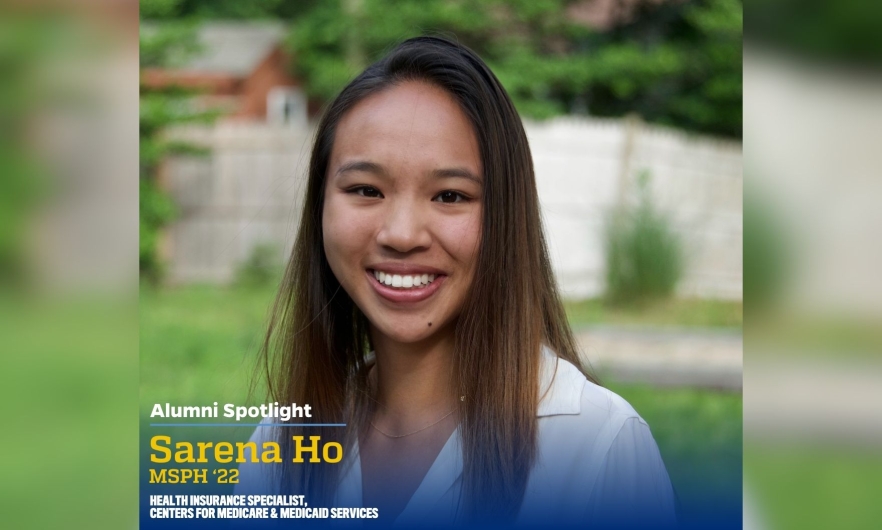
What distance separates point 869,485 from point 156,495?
1745 mm

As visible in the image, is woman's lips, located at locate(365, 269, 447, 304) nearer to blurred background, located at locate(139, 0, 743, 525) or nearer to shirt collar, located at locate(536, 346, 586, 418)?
shirt collar, located at locate(536, 346, 586, 418)

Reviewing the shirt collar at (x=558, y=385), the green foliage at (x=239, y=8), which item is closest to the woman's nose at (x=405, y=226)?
the shirt collar at (x=558, y=385)

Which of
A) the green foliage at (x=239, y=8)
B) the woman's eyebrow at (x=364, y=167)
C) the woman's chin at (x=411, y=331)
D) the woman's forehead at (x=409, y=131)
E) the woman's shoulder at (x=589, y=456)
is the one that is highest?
the green foliage at (x=239, y=8)

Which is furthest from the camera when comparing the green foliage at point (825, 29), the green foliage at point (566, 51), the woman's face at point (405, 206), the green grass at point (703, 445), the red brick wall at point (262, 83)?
the red brick wall at point (262, 83)

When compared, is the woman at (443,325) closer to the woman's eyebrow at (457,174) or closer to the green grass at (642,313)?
the woman's eyebrow at (457,174)

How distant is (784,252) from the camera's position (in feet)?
7.62

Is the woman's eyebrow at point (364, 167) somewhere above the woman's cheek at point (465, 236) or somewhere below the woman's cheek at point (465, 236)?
above

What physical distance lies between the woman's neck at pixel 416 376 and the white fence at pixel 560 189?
71cm

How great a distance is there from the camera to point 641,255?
2.88m

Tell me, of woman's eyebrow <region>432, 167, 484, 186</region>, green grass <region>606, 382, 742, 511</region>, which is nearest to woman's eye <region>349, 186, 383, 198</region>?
woman's eyebrow <region>432, 167, 484, 186</region>

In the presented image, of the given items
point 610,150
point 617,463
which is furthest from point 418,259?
point 610,150

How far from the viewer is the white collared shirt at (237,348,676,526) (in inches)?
74.2

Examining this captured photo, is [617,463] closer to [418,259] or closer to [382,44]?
[418,259]

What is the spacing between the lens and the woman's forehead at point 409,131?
196cm
